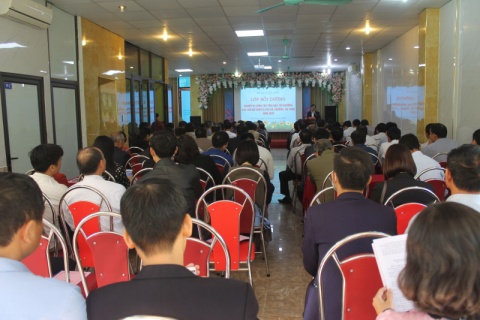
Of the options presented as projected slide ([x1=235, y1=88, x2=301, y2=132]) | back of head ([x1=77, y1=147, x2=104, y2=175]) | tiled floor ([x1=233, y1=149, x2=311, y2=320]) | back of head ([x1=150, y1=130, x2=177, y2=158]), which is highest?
projected slide ([x1=235, y1=88, x2=301, y2=132])

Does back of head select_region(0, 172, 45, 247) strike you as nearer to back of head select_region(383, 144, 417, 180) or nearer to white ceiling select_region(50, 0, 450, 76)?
back of head select_region(383, 144, 417, 180)

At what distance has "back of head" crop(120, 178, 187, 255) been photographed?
1.20 metres

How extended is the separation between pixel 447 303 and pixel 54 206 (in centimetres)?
275

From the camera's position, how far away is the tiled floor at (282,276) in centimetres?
293

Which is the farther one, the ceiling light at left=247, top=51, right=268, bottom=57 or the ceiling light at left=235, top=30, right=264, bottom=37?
the ceiling light at left=247, top=51, right=268, bottom=57

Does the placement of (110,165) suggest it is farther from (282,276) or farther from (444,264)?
(444,264)

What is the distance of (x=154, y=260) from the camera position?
1194 mm

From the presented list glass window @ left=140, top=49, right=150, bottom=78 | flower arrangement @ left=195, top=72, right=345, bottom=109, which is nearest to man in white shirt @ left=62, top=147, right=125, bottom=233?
glass window @ left=140, top=49, right=150, bottom=78

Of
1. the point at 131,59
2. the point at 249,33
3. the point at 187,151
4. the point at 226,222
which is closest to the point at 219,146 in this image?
the point at 187,151

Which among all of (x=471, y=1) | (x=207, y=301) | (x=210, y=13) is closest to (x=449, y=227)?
(x=207, y=301)

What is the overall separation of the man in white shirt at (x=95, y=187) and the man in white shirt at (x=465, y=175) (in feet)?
6.58

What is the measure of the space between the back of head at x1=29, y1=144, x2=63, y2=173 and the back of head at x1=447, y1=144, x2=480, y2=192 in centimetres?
269

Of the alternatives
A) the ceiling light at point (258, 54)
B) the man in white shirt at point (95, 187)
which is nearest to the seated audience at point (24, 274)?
the man in white shirt at point (95, 187)

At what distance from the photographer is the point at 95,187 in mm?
2891
